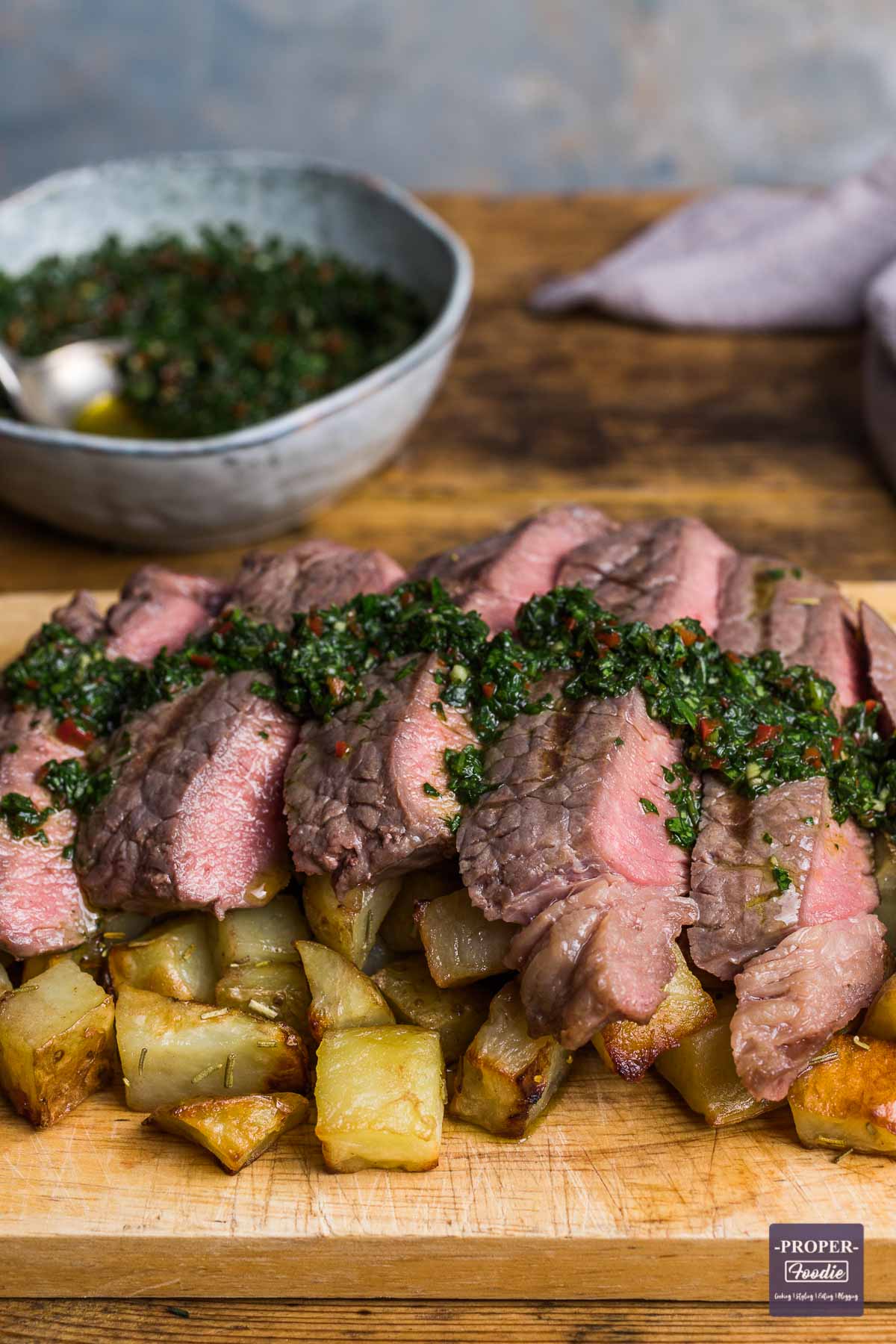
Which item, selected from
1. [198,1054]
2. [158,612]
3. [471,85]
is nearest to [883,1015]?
[198,1054]

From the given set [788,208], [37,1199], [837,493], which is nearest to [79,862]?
[37,1199]

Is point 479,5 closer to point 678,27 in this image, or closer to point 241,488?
point 678,27

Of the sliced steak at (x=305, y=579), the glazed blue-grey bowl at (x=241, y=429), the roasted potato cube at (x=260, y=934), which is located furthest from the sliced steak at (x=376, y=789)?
the glazed blue-grey bowl at (x=241, y=429)

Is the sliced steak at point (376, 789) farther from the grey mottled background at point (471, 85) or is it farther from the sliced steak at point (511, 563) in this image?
the grey mottled background at point (471, 85)

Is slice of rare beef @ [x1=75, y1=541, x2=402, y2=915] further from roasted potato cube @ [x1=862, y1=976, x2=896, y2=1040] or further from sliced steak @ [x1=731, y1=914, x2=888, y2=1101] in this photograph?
roasted potato cube @ [x1=862, y1=976, x2=896, y2=1040]

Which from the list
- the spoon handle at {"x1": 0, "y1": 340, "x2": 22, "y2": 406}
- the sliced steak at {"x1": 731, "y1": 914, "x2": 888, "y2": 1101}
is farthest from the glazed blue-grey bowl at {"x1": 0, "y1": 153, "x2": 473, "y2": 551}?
the sliced steak at {"x1": 731, "y1": 914, "x2": 888, "y2": 1101}

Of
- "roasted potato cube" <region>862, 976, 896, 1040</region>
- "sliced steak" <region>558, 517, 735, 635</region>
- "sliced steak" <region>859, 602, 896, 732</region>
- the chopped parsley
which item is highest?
"sliced steak" <region>558, 517, 735, 635</region>

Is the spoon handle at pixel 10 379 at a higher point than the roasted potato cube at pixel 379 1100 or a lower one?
higher
